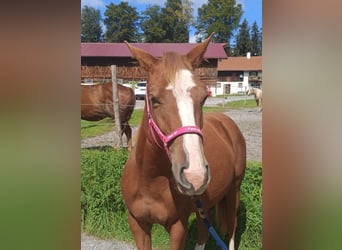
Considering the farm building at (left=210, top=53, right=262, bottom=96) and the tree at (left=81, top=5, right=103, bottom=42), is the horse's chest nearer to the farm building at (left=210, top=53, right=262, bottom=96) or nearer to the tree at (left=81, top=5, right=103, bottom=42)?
the farm building at (left=210, top=53, right=262, bottom=96)

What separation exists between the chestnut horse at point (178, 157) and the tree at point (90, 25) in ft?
0.98

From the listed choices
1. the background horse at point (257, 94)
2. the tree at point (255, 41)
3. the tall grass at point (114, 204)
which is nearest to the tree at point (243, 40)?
the tree at point (255, 41)

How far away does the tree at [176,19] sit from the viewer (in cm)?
133

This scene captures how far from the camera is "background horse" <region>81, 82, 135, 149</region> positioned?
6.54ft

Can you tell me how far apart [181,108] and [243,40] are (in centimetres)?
54

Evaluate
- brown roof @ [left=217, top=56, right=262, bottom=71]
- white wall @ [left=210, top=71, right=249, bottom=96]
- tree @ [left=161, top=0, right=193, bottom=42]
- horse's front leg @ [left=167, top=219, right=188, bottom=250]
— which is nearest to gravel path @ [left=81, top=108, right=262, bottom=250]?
white wall @ [left=210, top=71, right=249, bottom=96]

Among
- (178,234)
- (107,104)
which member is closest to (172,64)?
(178,234)

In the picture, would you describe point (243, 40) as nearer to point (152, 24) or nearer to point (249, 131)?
point (152, 24)

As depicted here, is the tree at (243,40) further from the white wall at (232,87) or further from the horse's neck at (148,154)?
the horse's neck at (148,154)
